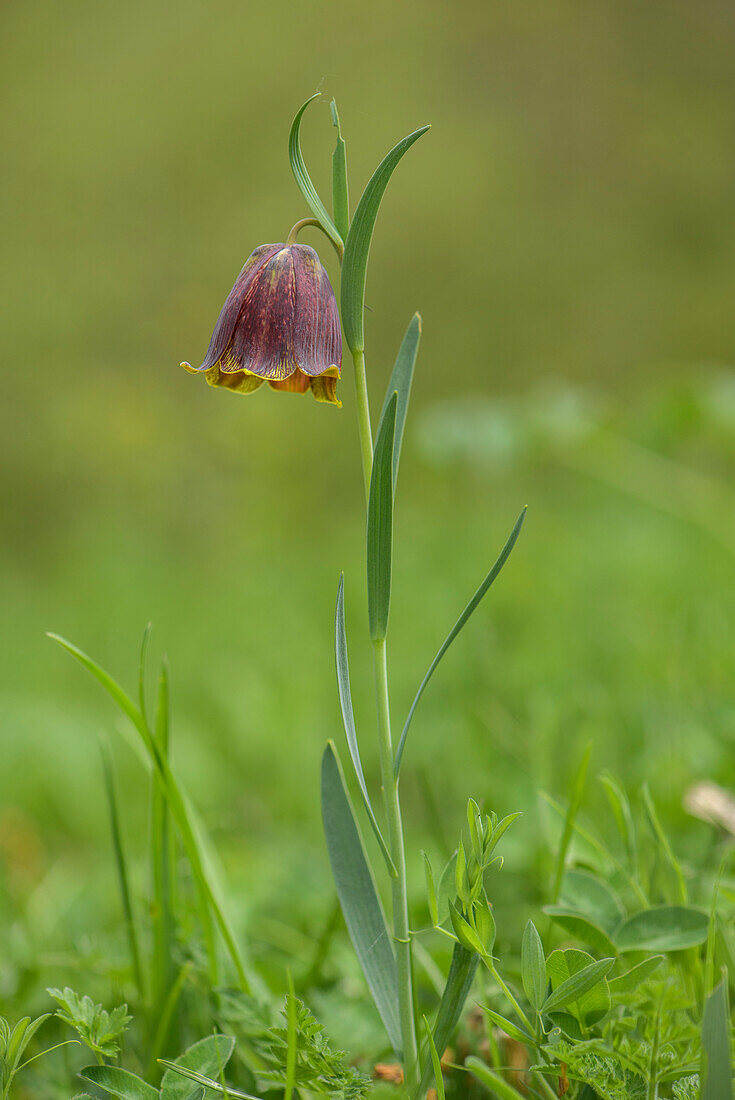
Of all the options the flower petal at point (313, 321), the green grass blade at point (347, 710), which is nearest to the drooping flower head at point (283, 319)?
the flower petal at point (313, 321)

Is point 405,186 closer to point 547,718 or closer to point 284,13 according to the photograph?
point 284,13

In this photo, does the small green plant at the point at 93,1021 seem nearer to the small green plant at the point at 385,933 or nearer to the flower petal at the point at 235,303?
the small green plant at the point at 385,933

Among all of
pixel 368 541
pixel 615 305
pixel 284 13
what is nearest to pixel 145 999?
pixel 368 541

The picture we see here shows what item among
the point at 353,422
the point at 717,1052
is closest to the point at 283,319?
the point at 717,1052

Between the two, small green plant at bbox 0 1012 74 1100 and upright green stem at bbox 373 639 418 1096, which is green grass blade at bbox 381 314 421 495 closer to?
upright green stem at bbox 373 639 418 1096

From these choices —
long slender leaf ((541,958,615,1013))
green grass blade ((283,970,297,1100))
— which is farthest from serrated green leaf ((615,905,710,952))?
green grass blade ((283,970,297,1100))

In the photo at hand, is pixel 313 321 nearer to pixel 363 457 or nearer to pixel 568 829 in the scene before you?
pixel 363 457
